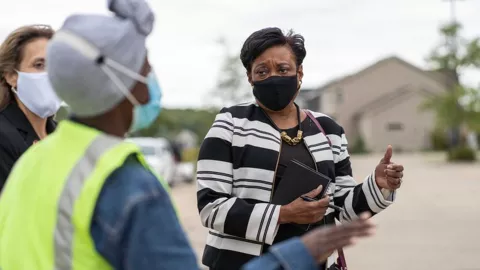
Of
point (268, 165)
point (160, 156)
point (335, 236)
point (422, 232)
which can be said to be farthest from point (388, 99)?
point (335, 236)

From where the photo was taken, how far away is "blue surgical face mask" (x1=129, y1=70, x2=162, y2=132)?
1.83 m

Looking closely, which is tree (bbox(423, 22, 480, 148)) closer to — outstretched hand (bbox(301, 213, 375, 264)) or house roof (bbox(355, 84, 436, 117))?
house roof (bbox(355, 84, 436, 117))

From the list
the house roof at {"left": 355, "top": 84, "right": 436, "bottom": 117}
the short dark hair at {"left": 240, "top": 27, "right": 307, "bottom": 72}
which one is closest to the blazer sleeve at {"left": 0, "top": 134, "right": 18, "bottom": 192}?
the short dark hair at {"left": 240, "top": 27, "right": 307, "bottom": 72}

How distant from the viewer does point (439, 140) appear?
5878cm

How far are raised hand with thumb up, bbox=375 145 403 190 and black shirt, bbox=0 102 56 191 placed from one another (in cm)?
160

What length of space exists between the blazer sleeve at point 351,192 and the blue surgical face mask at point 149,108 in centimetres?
155

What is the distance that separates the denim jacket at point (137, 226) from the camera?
160 cm

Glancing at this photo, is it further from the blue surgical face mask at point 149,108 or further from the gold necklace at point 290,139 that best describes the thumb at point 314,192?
the blue surgical face mask at point 149,108

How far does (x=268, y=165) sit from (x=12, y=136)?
1.15 metres

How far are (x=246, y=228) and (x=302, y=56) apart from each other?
87 cm

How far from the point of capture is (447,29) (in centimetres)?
4381

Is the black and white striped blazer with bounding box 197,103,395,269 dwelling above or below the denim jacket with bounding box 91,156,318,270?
below

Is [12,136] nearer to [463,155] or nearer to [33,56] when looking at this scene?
[33,56]

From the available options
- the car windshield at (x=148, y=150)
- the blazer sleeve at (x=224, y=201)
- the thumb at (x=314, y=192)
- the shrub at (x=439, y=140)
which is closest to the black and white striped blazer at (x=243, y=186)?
the blazer sleeve at (x=224, y=201)
